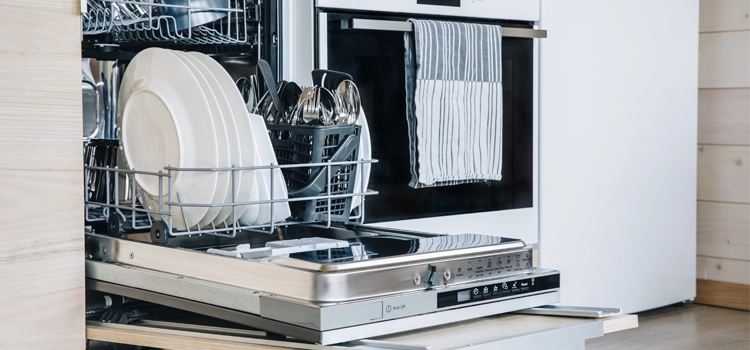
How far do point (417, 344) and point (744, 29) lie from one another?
2109 mm

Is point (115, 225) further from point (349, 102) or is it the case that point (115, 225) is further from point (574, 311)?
point (574, 311)

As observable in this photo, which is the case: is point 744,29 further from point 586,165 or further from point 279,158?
point 279,158

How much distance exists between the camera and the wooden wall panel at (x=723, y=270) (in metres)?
2.69

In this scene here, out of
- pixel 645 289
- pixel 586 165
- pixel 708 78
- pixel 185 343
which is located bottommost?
pixel 645 289

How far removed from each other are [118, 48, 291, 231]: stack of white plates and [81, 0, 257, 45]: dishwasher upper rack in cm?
10

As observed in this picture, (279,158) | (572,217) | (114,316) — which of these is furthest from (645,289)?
(114,316)

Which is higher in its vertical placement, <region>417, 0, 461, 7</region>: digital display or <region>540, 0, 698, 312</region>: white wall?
<region>417, 0, 461, 7</region>: digital display

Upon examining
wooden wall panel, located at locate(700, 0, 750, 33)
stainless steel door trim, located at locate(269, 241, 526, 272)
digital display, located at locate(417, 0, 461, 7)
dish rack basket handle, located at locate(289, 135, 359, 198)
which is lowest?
stainless steel door trim, located at locate(269, 241, 526, 272)

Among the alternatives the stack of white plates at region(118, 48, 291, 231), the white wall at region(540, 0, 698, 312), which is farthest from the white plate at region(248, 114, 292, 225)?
the white wall at region(540, 0, 698, 312)

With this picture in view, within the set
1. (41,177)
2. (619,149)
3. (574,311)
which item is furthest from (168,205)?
(619,149)

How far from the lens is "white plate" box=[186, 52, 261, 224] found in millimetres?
1174

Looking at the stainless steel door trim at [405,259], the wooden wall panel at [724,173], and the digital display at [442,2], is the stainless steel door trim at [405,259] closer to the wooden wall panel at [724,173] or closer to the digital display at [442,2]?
the digital display at [442,2]

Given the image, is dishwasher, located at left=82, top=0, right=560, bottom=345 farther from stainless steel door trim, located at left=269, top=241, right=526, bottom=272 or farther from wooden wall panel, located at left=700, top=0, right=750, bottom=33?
wooden wall panel, located at left=700, top=0, right=750, bottom=33

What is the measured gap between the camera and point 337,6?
65.1 inches
